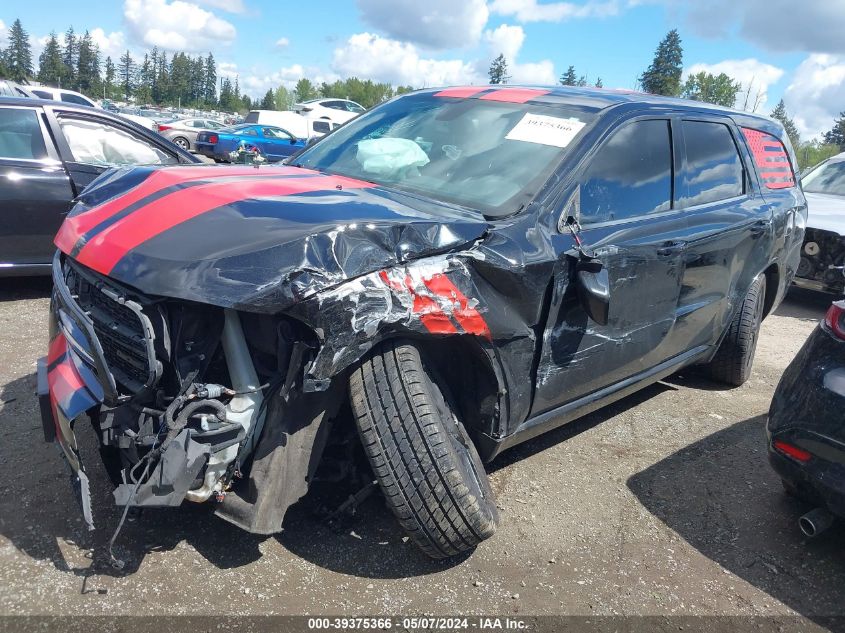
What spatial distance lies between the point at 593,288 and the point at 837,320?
1031 millimetres

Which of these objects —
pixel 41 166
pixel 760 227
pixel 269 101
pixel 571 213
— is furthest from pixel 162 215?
pixel 269 101

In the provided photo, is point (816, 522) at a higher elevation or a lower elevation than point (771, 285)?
lower

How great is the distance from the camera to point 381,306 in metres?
2.11

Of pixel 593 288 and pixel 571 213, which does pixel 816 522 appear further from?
pixel 571 213

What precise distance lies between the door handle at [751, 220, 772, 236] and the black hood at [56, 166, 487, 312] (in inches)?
87.3

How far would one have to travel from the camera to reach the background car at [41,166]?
503cm

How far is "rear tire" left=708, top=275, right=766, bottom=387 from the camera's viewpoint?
4.25 m

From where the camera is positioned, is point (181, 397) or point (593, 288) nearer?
point (181, 397)

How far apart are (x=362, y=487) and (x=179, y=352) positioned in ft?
3.23

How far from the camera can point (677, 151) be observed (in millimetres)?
3475

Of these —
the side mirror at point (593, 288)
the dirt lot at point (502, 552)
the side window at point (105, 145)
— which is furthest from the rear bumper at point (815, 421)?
the side window at point (105, 145)

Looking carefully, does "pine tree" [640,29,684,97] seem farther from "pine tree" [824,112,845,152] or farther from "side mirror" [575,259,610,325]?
"side mirror" [575,259,610,325]

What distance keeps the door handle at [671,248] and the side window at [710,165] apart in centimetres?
28

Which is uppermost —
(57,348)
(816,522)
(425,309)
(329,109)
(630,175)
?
(329,109)
